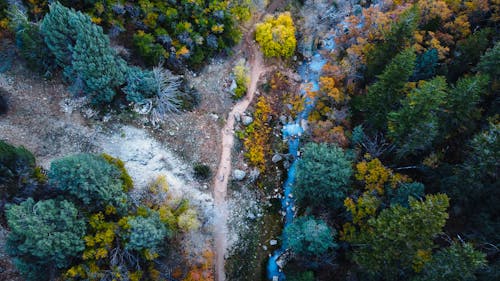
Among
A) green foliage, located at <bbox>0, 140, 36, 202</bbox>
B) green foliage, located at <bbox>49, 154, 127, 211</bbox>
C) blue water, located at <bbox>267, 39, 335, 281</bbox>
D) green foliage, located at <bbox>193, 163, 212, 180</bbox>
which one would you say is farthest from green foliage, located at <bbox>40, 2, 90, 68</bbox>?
blue water, located at <bbox>267, 39, 335, 281</bbox>

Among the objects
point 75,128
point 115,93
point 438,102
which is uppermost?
point 115,93

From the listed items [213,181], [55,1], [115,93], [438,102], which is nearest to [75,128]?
[115,93]

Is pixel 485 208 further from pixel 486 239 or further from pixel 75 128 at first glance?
pixel 75 128

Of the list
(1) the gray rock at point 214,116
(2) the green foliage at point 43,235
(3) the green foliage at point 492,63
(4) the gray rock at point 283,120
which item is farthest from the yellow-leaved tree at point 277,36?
(2) the green foliage at point 43,235

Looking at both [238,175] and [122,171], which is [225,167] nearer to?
[238,175]

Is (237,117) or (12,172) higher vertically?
(237,117)

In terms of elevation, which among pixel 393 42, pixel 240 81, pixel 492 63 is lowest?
pixel 492 63

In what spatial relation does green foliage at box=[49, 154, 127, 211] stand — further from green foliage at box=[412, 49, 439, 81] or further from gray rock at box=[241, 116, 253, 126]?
green foliage at box=[412, 49, 439, 81]

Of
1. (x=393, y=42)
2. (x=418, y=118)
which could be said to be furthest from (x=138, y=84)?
(x=418, y=118)
